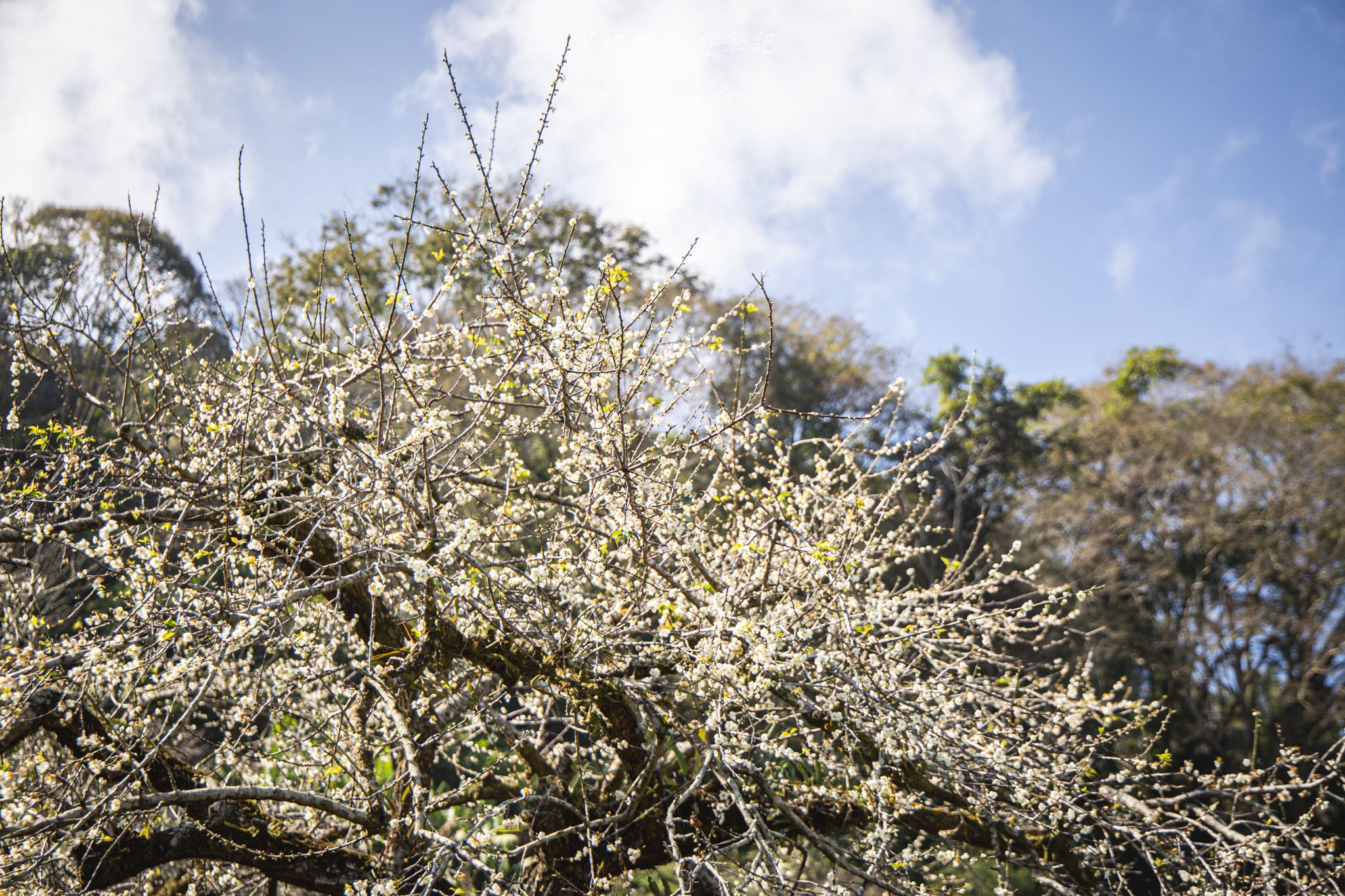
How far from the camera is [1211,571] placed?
42.0 ft

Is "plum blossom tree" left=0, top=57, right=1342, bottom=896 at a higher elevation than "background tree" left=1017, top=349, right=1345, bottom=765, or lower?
lower

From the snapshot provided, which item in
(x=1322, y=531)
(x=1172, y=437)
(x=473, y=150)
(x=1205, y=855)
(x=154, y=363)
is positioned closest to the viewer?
(x=473, y=150)

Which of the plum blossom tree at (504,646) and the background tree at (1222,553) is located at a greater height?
the background tree at (1222,553)

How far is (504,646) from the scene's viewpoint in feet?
9.24

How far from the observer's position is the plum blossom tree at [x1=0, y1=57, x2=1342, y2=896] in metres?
2.47

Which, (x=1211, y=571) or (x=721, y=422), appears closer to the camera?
(x=721, y=422)

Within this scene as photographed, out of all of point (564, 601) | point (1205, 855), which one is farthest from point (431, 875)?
point (1205, 855)

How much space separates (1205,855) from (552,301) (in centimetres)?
361

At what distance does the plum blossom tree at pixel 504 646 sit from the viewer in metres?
2.47

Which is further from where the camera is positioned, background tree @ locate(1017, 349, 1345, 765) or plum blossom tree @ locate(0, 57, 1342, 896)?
background tree @ locate(1017, 349, 1345, 765)

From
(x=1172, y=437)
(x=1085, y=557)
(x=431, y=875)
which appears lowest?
(x=431, y=875)

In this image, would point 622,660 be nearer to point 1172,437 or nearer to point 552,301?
point 552,301

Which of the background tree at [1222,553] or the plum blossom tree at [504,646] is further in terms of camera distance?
the background tree at [1222,553]

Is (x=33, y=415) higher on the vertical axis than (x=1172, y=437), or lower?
lower
